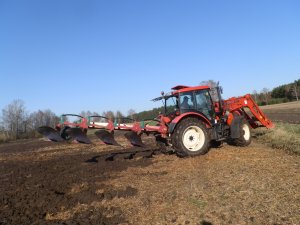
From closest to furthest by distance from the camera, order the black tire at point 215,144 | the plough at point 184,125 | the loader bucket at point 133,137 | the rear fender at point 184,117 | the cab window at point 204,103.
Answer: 1. the rear fender at point 184,117
2. the plough at point 184,125
3. the loader bucket at point 133,137
4. the cab window at point 204,103
5. the black tire at point 215,144

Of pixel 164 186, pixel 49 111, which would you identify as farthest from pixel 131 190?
pixel 49 111

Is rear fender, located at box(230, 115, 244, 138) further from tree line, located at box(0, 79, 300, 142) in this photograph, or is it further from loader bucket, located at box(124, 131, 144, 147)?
tree line, located at box(0, 79, 300, 142)

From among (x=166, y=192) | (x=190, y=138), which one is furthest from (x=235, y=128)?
(x=166, y=192)

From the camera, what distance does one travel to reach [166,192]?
6.98m

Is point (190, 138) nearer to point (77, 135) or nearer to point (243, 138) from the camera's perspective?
point (243, 138)

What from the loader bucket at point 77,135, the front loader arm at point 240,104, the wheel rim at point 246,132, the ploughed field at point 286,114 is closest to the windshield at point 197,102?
the front loader arm at point 240,104

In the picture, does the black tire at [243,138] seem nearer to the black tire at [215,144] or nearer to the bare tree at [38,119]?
the black tire at [215,144]

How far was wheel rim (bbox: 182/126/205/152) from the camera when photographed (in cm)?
1095

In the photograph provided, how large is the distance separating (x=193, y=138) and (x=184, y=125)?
0.62 m

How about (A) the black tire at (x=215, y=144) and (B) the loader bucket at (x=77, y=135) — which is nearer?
(B) the loader bucket at (x=77, y=135)

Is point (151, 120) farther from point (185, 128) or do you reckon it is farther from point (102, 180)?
point (102, 180)

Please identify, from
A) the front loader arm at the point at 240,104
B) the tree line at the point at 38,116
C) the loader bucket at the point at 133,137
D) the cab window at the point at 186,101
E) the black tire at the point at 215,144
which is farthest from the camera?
the tree line at the point at 38,116

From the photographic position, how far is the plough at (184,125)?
1091 cm

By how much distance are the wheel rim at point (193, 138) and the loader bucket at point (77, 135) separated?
10.6 ft
